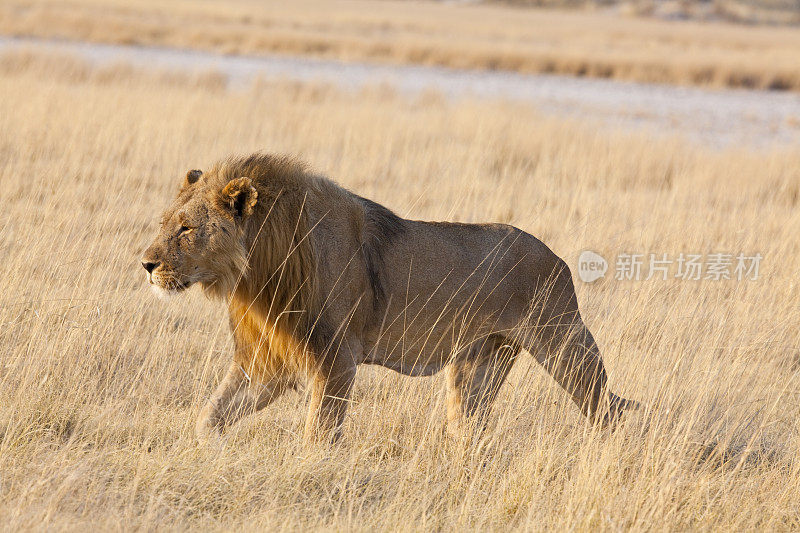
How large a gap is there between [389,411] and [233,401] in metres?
0.80

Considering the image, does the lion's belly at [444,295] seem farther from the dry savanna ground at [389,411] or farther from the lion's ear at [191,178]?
the lion's ear at [191,178]

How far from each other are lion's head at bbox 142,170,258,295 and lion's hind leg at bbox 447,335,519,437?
128 cm

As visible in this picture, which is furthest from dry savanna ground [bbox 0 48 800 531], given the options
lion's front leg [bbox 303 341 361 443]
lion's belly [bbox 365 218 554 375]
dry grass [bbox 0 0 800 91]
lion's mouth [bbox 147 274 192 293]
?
dry grass [bbox 0 0 800 91]

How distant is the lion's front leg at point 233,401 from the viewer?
456 cm

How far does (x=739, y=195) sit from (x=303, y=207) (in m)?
8.48

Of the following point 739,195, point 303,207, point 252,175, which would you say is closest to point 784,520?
point 303,207

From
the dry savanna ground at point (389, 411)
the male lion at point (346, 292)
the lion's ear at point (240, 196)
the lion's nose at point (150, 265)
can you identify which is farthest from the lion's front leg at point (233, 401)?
the lion's ear at point (240, 196)

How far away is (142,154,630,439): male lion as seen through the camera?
4.41 meters

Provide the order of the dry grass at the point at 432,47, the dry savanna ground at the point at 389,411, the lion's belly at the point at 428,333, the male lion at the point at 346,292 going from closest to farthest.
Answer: the dry savanna ground at the point at 389,411
the male lion at the point at 346,292
the lion's belly at the point at 428,333
the dry grass at the point at 432,47

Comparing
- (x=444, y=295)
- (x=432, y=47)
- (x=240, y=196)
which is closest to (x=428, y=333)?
(x=444, y=295)

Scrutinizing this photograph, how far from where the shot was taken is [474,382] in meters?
4.95

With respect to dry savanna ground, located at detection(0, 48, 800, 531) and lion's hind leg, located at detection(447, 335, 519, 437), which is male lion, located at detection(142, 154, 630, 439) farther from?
dry savanna ground, located at detection(0, 48, 800, 531)

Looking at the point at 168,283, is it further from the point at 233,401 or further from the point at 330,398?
the point at 330,398

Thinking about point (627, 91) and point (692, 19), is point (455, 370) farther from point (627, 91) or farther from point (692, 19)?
point (692, 19)
